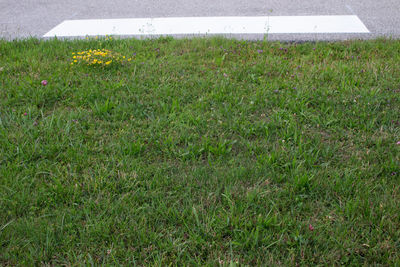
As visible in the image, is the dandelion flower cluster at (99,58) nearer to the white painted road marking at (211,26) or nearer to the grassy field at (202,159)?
the grassy field at (202,159)

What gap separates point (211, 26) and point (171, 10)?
1.37m

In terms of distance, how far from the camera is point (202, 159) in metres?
3.12

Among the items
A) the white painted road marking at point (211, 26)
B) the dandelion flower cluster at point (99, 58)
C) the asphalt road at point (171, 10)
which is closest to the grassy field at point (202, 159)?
the dandelion flower cluster at point (99, 58)

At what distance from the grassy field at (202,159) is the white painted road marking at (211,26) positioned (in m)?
1.19

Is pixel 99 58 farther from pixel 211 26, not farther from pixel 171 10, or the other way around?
pixel 171 10

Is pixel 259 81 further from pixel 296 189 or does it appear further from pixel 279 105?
pixel 296 189

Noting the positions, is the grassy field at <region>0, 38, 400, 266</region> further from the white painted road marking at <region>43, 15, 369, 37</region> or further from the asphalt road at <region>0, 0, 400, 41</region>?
the asphalt road at <region>0, 0, 400, 41</region>

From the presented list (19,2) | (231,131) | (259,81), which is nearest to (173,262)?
(231,131)

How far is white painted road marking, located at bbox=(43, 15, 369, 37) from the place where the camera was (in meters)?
5.93

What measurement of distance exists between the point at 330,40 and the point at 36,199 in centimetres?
466

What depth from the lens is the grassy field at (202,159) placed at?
7.59 feet

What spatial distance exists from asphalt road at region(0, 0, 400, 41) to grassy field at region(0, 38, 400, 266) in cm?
174

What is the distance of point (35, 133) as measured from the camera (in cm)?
334

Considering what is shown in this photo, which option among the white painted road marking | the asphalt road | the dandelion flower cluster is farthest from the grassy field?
the asphalt road
